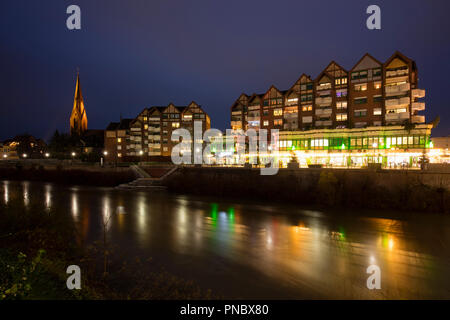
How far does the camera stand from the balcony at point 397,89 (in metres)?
52.6

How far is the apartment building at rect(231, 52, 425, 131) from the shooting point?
2094 inches

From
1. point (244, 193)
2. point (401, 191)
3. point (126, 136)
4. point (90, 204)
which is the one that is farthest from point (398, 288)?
point (126, 136)

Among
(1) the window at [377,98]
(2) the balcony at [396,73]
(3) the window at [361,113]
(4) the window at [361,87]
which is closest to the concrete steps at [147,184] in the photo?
(3) the window at [361,113]

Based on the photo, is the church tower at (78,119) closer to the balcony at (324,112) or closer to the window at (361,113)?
the balcony at (324,112)

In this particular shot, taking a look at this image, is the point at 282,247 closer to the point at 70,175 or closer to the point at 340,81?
the point at 340,81

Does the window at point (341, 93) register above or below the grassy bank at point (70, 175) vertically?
above

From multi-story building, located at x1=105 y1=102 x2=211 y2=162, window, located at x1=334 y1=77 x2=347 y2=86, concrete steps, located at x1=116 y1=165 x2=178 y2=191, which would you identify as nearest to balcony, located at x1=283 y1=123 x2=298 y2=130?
window, located at x1=334 y1=77 x2=347 y2=86

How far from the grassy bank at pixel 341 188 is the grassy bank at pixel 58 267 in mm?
23082

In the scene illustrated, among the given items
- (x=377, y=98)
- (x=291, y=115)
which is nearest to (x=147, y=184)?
(x=291, y=115)

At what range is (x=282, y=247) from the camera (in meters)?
16.9
